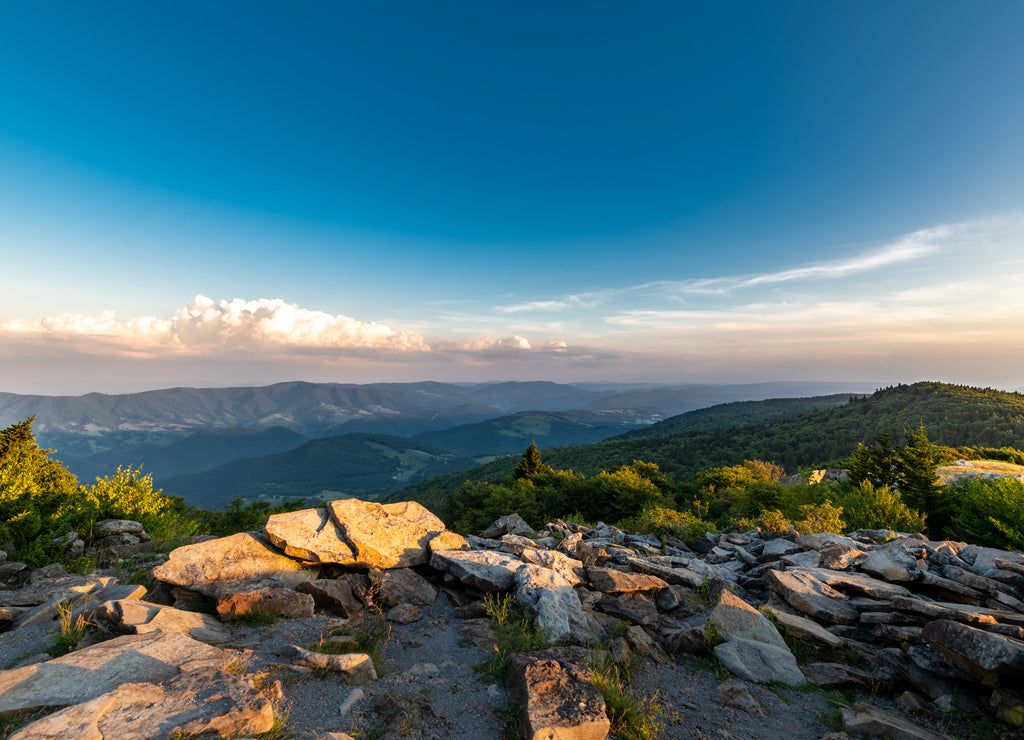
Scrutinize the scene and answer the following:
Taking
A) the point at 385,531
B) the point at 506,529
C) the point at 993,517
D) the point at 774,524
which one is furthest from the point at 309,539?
the point at 993,517

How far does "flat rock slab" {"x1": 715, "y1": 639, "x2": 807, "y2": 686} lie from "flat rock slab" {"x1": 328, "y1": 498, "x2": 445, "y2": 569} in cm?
803

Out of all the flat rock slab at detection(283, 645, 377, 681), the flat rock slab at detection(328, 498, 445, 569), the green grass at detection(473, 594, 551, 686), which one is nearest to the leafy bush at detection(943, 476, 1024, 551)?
the green grass at detection(473, 594, 551, 686)

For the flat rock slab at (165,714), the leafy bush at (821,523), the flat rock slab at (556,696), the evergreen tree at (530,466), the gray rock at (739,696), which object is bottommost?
the evergreen tree at (530,466)

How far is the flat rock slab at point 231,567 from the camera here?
9953 millimetres

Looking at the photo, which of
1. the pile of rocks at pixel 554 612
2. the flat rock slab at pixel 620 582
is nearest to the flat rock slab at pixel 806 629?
the pile of rocks at pixel 554 612

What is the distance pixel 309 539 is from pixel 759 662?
36.3ft

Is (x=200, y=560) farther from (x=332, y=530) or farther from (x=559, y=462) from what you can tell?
(x=559, y=462)

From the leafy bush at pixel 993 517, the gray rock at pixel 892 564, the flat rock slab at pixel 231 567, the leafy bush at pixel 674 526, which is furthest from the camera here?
the leafy bush at pixel 674 526

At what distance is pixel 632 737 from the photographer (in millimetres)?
6008

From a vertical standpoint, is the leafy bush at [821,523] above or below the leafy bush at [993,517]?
below

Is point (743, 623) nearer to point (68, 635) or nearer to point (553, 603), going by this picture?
point (553, 603)

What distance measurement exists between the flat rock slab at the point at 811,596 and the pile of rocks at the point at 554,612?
0.14 feet

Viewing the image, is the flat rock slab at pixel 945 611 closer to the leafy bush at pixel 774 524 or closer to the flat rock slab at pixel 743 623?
the flat rock slab at pixel 743 623

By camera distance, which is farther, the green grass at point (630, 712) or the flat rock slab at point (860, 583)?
the flat rock slab at point (860, 583)
